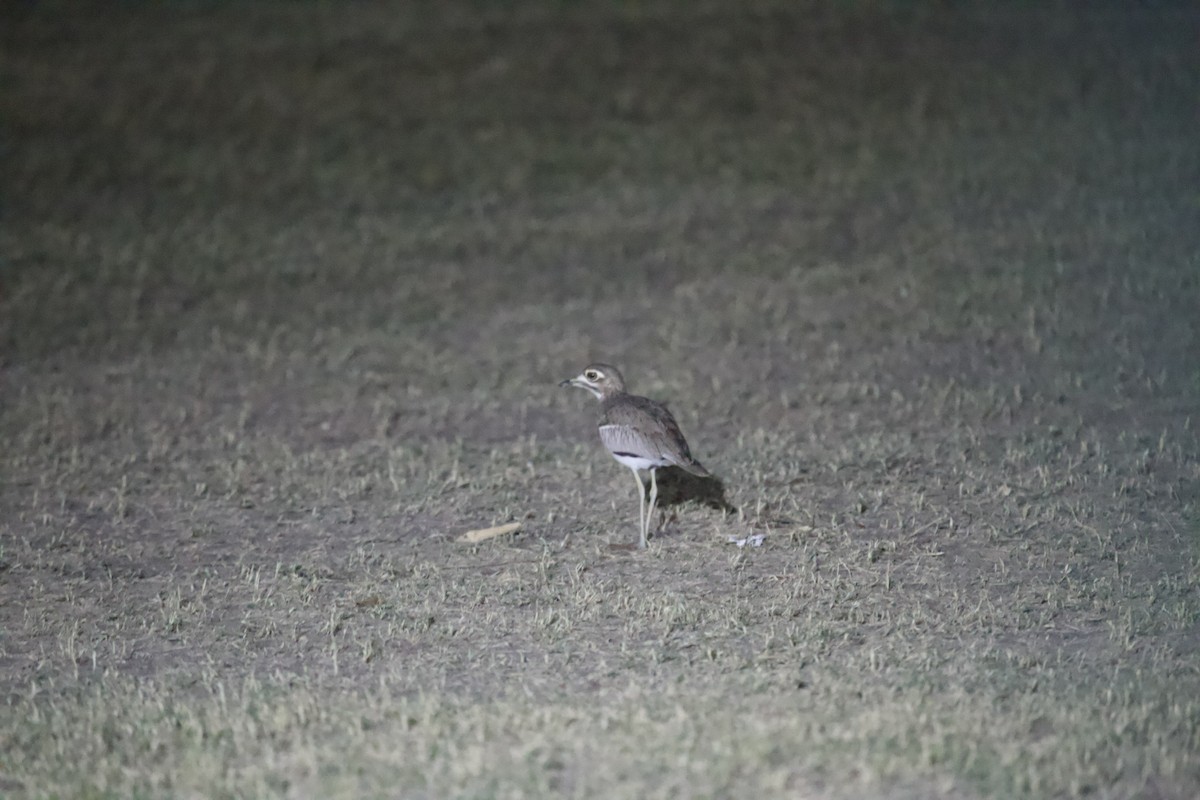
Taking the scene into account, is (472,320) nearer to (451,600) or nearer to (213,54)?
(451,600)

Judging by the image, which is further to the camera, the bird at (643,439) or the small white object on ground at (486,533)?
the small white object on ground at (486,533)

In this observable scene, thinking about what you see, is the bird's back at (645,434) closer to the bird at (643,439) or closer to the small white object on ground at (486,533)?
the bird at (643,439)

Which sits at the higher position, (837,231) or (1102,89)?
(1102,89)

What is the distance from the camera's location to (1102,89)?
53.2ft

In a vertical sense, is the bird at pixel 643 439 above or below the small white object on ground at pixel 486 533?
above

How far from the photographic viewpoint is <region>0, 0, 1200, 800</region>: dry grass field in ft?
17.8

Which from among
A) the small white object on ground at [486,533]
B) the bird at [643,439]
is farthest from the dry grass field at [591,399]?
the bird at [643,439]

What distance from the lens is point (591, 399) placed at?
10.1 m

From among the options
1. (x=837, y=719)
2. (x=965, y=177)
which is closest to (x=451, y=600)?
(x=837, y=719)

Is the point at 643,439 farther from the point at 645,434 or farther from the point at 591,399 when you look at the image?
the point at 591,399

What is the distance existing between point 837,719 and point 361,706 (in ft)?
5.55

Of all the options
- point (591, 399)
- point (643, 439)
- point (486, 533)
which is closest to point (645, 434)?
point (643, 439)

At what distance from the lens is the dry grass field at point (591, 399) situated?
544 cm

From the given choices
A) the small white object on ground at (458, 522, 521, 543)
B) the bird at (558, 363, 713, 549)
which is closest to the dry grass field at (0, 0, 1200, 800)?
the small white object on ground at (458, 522, 521, 543)
